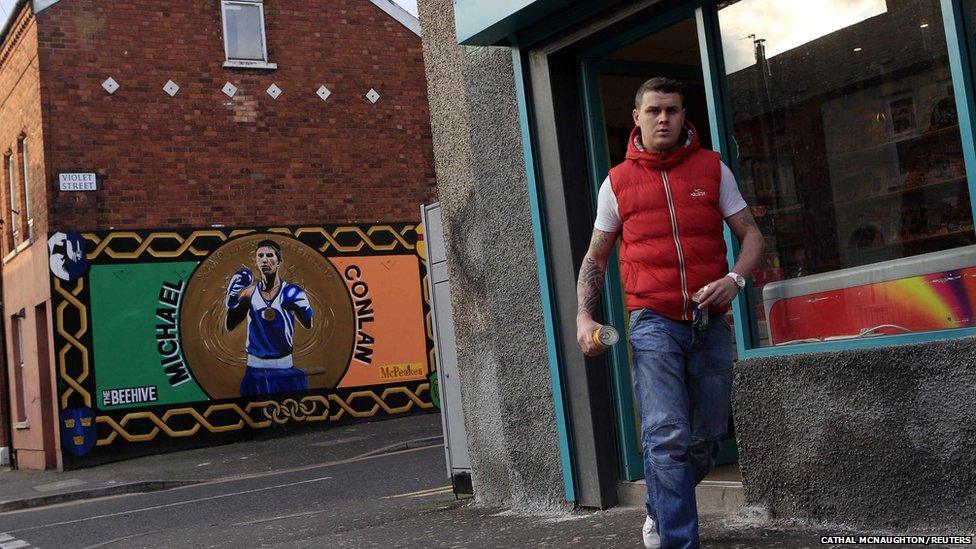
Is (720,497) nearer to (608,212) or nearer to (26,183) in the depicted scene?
(608,212)

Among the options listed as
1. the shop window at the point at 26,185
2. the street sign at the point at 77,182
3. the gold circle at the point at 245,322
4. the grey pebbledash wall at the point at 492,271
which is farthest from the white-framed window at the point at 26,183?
the grey pebbledash wall at the point at 492,271

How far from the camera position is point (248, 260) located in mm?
20812

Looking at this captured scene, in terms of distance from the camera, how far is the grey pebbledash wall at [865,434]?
4.51 meters

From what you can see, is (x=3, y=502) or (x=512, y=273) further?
(x=3, y=502)

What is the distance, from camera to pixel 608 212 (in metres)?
4.70

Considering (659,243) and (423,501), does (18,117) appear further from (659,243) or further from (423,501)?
(659,243)

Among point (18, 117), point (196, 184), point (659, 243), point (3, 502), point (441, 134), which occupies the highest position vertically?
point (18, 117)

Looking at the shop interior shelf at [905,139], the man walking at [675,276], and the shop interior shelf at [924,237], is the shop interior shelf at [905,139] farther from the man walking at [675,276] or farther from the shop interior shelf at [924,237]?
the man walking at [675,276]

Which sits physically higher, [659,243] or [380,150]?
[380,150]

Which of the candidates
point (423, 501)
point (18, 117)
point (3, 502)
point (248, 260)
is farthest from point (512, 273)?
point (18, 117)

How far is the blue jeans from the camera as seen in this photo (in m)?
4.30

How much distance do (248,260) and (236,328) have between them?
1272 millimetres

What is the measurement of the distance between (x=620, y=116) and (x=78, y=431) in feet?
48.7

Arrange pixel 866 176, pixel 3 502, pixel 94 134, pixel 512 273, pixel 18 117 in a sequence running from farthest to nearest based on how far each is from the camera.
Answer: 1. pixel 18 117
2. pixel 94 134
3. pixel 3 502
4. pixel 512 273
5. pixel 866 176
